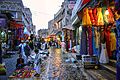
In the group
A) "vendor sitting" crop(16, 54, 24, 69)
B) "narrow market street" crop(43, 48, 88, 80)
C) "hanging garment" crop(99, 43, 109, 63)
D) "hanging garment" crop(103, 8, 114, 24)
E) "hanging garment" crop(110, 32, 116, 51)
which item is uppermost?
"hanging garment" crop(103, 8, 114, 24)

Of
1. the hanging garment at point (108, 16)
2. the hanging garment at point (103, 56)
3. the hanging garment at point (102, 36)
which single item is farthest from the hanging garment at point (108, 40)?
the hanging garment at point (108, 16)

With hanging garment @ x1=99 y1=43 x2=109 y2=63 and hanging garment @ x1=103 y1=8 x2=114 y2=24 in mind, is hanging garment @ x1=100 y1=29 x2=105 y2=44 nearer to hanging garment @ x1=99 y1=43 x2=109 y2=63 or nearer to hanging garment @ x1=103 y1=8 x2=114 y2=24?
hanging garment @ x1=99 y1=43 x2=109 y2=63

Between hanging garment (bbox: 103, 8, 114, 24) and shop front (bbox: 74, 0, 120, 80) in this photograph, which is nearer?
hanging garment (bbox: 103, 8, 114, 24)

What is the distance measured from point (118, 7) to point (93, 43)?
1454 cm

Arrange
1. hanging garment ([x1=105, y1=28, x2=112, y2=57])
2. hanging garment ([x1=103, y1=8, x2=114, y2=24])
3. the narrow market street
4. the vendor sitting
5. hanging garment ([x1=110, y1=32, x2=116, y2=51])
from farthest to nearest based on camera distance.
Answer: hanging garment ([x1=105, y1=28, x2=112, y2=57]), hanging garment ([x1=110, y1=32, x2=116, y2=51]), the vendor sitting, hanging garment ([x1=103, y1=8, x2=114, y2=24]), the narrow market street

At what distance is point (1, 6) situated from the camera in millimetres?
62219

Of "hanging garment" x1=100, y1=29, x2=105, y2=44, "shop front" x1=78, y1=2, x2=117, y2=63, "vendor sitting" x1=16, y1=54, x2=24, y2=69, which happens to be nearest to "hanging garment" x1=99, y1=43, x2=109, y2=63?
"shop front" x1=78, y1=2, x2=117, y2=63

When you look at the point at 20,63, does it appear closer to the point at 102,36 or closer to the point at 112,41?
the point at 102,36

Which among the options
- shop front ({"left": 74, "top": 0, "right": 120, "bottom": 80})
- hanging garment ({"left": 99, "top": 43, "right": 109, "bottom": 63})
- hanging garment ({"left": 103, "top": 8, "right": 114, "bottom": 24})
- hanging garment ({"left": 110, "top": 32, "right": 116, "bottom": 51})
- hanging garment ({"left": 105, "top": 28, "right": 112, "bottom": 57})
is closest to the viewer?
hanging garment ({"left": 103, "top": 8, "right": 114, "bottom": 24})

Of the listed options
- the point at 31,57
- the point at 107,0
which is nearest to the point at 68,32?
the point at 31,57

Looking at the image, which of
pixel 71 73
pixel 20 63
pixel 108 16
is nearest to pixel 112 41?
pixel 108 16

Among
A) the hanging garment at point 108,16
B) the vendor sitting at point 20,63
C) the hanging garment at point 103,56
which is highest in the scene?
the hanging garment at point 108,16

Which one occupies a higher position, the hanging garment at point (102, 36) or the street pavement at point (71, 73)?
the hanging garment at point (102, 36)

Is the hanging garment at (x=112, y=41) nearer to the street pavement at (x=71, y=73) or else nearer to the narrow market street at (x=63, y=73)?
the street pavement at (x=71, y=73)
